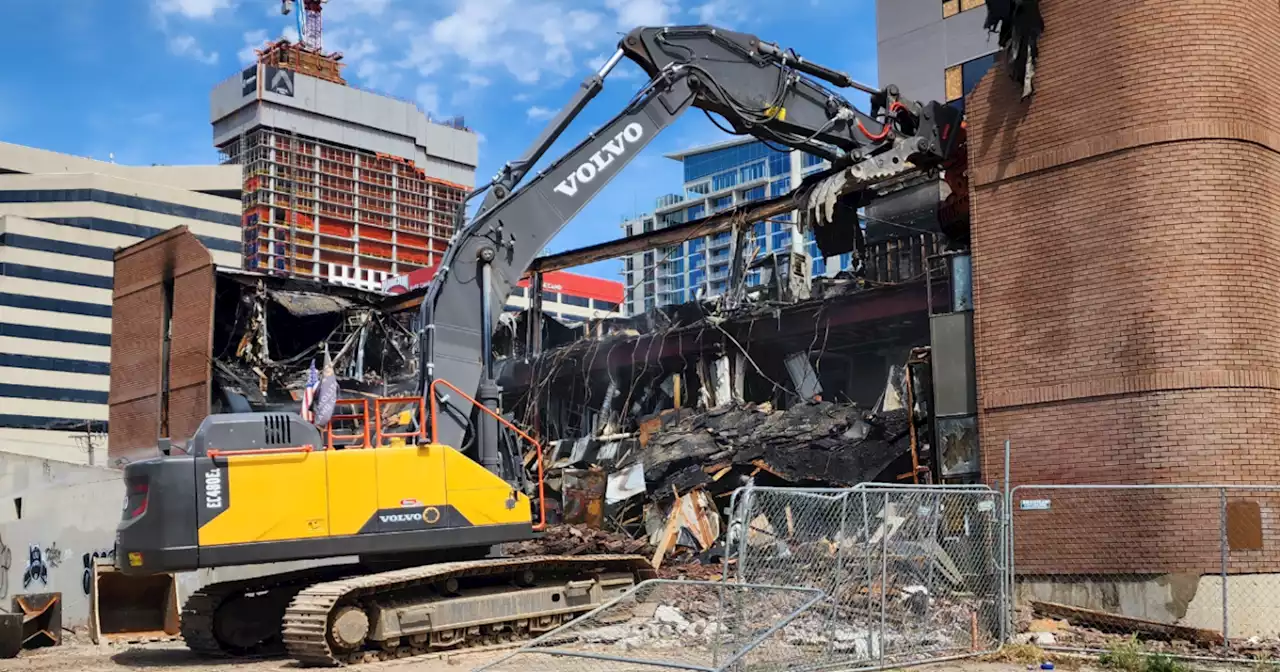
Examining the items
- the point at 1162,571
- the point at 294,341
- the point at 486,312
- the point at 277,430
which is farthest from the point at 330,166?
the point at 1162,571

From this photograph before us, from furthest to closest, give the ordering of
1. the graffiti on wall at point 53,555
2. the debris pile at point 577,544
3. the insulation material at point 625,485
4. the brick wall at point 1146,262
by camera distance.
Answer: the insulation material at point 625,485 < the graffiti on wall at point 53,555 < the debris pile at point 577,544 < the brick wall at point 1146,262

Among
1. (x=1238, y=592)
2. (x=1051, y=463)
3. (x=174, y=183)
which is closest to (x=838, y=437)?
(x=1051, y=463)

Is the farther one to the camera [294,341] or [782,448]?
[294,341]

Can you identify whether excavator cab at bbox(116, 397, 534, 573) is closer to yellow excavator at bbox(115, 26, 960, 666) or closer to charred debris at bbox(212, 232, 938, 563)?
yellow excavator at bbox(115, 26, 960, 666)

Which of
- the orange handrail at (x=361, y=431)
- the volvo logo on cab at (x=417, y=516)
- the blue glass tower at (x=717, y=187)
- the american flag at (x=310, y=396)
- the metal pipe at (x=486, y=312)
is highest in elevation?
the blue glass tower at (x=717, y=187)

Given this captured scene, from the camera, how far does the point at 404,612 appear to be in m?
13.1

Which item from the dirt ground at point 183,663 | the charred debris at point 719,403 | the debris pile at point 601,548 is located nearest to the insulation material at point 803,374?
the charred debris at point 719,403

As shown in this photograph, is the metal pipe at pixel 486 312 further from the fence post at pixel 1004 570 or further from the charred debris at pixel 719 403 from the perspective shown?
the charred debris at pixel 719 403

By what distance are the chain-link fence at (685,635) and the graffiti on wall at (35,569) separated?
11711 millimetres

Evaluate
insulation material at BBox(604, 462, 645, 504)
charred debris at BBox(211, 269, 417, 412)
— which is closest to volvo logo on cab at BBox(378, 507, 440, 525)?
insulation material at BBox(604, 462, 645, 504)

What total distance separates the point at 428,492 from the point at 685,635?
301cm

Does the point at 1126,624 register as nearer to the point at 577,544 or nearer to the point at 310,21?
the point at 577,544

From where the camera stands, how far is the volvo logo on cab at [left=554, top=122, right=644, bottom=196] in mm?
15986

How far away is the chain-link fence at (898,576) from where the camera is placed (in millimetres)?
11500
